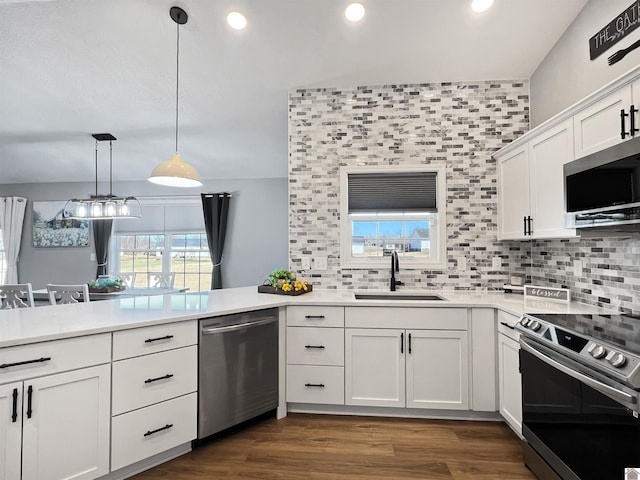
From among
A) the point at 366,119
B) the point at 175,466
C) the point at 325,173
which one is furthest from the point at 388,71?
the point at 175,466

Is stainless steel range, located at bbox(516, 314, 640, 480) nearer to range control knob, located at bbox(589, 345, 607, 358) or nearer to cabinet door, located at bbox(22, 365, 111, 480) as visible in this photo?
range control knob, located at bbox(589, 345, 607, 358)

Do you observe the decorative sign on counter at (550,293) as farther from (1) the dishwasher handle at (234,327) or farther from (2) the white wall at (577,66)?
(1) the dishwasher handle at (234,327)

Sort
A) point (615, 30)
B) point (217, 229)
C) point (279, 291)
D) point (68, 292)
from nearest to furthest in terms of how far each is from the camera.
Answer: point (615, 30), point (279, 291), point (68, 292), point (217, 229)

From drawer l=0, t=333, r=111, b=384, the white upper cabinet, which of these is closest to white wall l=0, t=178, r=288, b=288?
the white upper cabinet

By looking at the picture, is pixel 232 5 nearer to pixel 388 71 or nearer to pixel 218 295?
pixel 388 71

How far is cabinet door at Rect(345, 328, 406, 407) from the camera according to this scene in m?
2.37

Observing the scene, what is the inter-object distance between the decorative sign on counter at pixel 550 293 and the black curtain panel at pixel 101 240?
20.5 feet

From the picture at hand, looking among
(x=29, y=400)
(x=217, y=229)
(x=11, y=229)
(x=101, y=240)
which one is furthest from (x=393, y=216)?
(x=11, y=229)

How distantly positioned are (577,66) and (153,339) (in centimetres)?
326

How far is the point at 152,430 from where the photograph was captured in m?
1.81

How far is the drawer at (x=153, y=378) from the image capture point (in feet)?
5.56

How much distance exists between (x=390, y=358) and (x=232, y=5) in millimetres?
2833

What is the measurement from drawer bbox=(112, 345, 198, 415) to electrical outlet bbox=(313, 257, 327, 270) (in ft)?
4.51

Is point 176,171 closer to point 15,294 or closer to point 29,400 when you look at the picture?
point 29,400
